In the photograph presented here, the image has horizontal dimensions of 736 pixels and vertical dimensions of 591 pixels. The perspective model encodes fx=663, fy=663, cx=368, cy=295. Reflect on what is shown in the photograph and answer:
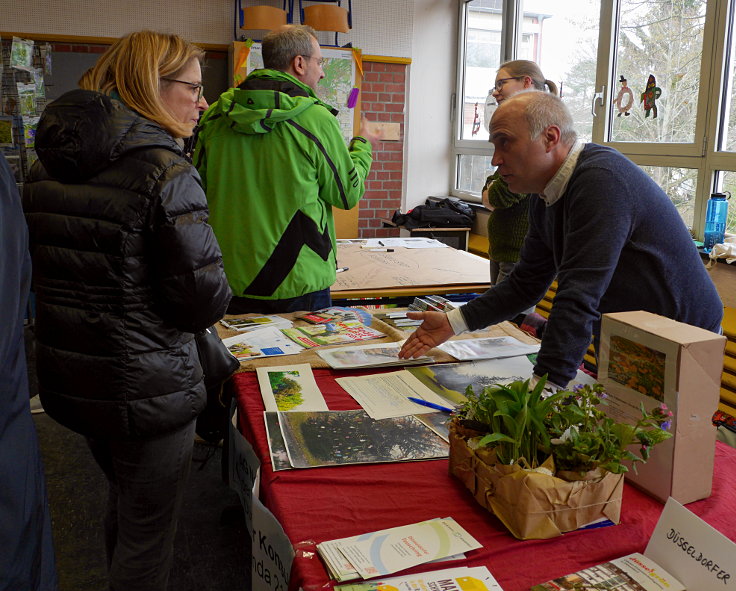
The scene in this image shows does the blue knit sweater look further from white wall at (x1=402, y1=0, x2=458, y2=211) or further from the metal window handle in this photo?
white wall at (x1=402, y1=0, x2=458, y2=211)

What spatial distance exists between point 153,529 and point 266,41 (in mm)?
1737

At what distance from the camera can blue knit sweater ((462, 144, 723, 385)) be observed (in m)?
1.39

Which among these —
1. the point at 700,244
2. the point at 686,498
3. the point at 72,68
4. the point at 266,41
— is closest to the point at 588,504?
the point at 686,498

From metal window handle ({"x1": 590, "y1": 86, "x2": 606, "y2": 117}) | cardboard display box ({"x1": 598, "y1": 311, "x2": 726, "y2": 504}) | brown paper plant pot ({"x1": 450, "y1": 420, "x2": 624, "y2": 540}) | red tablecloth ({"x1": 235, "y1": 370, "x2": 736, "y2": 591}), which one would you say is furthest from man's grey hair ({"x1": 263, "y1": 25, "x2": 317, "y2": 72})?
metal window handle ({"x1": 590, "y1": 86, "x2": 606, "y2": 117})

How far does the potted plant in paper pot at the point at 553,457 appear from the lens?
969 mm

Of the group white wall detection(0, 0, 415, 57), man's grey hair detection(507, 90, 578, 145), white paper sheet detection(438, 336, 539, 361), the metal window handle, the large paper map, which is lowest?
white paper sheet detection(438, 336, 539, 361)

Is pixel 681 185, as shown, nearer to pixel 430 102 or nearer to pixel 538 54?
pixel 538 54

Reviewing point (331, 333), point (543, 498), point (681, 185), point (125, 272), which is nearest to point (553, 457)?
point (543, 498)

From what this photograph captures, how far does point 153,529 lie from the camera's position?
153 cm

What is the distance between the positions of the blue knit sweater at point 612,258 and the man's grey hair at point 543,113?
9cm

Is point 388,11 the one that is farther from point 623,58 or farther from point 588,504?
point 588,504

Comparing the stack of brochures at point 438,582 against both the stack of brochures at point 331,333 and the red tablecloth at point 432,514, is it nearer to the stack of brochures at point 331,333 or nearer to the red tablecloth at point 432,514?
the red tablecloth at point 432,514

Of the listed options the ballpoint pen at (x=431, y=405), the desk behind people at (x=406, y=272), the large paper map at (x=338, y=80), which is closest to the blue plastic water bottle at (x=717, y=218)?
the desk behind people at (x=406, y=272)

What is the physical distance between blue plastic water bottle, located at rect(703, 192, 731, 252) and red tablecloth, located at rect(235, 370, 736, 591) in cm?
231
